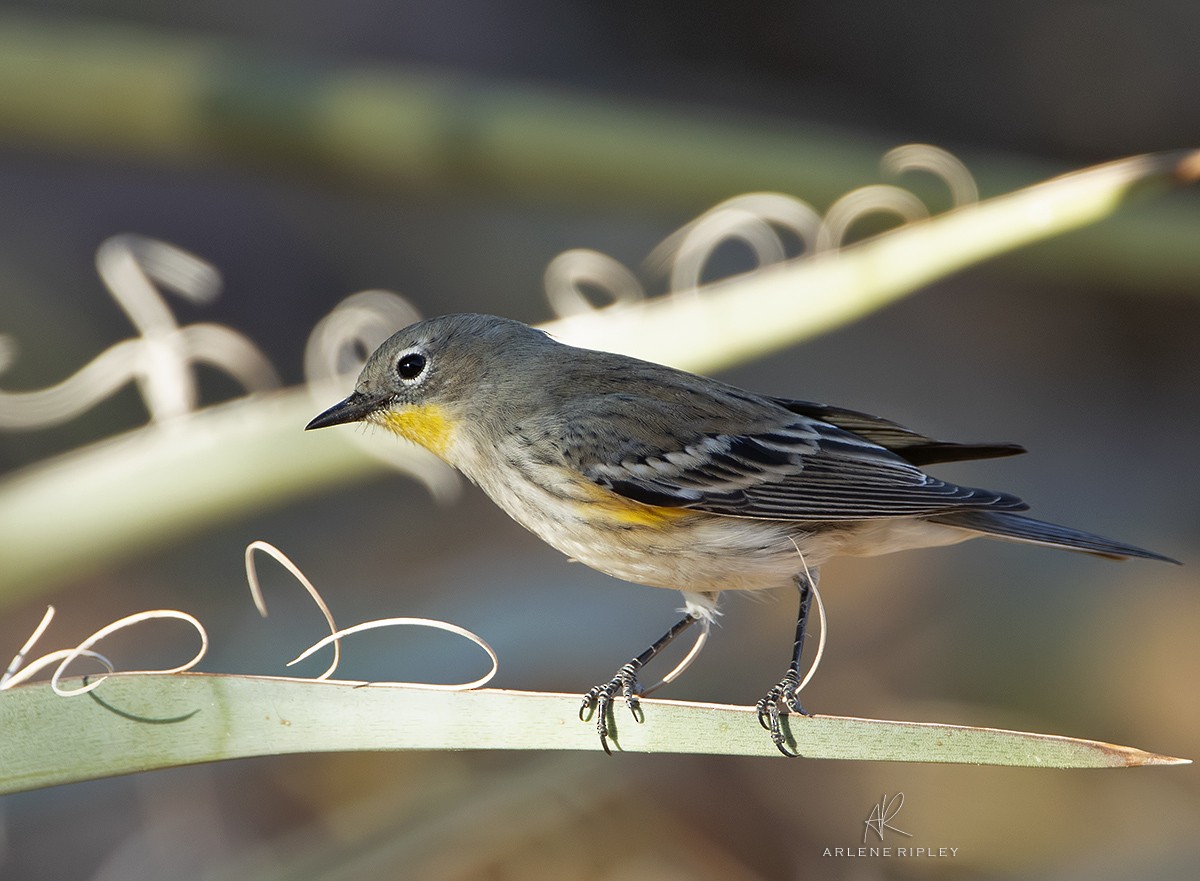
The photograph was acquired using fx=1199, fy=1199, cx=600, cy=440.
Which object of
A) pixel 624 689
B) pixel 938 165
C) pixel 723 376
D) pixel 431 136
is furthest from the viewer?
pixel 723 376

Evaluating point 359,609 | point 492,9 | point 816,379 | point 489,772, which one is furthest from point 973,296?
point 489,772

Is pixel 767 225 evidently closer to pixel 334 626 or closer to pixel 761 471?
Result: pixel 761 471

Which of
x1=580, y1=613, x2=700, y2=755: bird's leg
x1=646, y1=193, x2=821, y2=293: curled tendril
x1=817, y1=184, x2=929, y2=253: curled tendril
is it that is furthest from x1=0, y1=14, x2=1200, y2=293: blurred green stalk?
x1=580, y1=613, x2=700, y2=755: bird's leg

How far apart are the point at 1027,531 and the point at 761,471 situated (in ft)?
1.49

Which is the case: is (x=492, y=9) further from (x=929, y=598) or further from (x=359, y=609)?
(x=929, y=598)

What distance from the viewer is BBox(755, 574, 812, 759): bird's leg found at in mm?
1584

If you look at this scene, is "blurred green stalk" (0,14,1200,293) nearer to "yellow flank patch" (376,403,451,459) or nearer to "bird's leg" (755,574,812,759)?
"yellow flank patch" (376,403,451,459)

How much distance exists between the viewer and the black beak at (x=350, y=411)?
1.96m

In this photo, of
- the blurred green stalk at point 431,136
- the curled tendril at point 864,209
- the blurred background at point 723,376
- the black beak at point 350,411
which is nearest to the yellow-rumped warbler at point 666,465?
the black beak at point 350,411

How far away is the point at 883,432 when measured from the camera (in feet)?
7.01

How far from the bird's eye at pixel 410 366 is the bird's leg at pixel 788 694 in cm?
74

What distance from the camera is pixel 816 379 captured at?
5594mm

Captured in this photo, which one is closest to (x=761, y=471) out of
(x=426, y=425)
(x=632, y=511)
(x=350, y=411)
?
(x=632, y=511)

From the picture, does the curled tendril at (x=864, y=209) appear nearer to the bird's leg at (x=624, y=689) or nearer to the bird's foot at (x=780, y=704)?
the bird's leg at (x=624, y=689)
